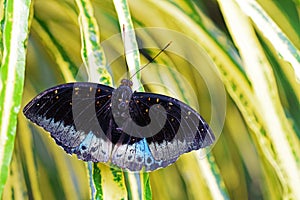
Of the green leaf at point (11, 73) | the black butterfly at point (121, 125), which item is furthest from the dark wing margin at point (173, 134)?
the green leaf at point (11, 73)

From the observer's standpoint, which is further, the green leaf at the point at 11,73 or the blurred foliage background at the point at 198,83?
the blurred foliage background at the point at 198,83

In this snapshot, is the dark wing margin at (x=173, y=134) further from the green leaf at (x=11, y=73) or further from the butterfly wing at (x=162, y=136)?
the green leaf at (x=11, y=73)

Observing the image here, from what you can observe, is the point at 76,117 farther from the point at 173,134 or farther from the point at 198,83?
the point at 198,83

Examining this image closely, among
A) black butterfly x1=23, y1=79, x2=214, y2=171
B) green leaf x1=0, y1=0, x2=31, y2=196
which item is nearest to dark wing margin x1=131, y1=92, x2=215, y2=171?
black butterfly x1=23, y1=79, x2=214, y2=171

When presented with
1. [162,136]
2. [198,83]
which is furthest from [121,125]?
[198,83]

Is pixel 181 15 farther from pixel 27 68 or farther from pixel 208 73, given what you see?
pixel 27 68

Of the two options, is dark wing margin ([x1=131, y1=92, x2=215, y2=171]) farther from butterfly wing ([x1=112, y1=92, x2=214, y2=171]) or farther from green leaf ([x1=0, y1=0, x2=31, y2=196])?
green leaf ([x1=0, y1=0, x2=31, y2=196])

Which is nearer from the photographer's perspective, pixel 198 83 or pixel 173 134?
pixel 173 134
